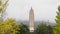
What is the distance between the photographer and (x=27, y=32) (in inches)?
1059

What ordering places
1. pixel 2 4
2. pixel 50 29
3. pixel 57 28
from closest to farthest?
1. pixel 2 4
2. pixel 57 28
3. pixel 50 29

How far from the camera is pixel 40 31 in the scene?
26.2 metres

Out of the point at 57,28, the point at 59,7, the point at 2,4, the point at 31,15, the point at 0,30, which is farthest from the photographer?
the point at 31,15

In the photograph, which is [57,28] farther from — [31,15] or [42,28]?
[31,15]

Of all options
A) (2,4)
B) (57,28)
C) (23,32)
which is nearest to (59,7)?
(57,28)

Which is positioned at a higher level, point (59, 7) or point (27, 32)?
point (59, 7)

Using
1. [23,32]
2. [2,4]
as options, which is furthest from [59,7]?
[2,4]

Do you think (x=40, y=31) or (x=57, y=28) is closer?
(x=57, y=28)

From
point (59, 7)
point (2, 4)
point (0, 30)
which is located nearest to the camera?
point (0, 30)

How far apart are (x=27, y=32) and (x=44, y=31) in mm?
2406

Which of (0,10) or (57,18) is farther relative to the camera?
(57,18)

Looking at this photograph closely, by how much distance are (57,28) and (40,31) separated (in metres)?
5.17

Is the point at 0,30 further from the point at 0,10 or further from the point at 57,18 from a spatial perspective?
the point at 57,18

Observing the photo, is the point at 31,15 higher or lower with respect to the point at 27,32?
higher
